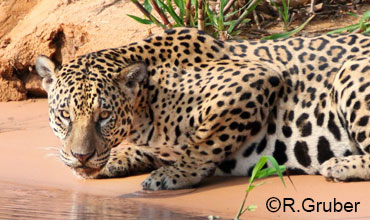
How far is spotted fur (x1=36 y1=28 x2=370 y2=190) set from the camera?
775 centimetres

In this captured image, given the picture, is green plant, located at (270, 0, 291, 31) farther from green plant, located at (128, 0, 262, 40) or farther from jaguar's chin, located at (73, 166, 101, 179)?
jaguar's chin, located at (73, 166, 101, 179)

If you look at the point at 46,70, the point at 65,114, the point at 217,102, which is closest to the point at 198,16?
the point at 217,102

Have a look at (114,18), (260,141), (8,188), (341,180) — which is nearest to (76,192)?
(8,188)

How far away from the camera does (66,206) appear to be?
692 cm

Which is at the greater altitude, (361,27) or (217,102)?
(361,27)

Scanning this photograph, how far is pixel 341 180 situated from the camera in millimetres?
7516

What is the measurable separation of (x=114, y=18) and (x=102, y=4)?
0.54 metres

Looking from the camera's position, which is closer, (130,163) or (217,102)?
(217,102)

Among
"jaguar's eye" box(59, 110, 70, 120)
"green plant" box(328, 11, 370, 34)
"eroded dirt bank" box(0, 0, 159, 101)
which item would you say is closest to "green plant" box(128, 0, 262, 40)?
"eroded dirt bank" box(0, 0, 159, 101)

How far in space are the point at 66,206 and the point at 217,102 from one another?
74.1 inches

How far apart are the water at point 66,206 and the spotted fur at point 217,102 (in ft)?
1.16

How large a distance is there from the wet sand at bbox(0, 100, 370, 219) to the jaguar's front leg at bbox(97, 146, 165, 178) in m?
0.10

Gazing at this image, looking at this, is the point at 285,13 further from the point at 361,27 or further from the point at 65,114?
the point at 65,114

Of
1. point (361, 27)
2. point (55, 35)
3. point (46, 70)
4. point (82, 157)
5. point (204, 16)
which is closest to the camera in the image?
point (82, 157)
